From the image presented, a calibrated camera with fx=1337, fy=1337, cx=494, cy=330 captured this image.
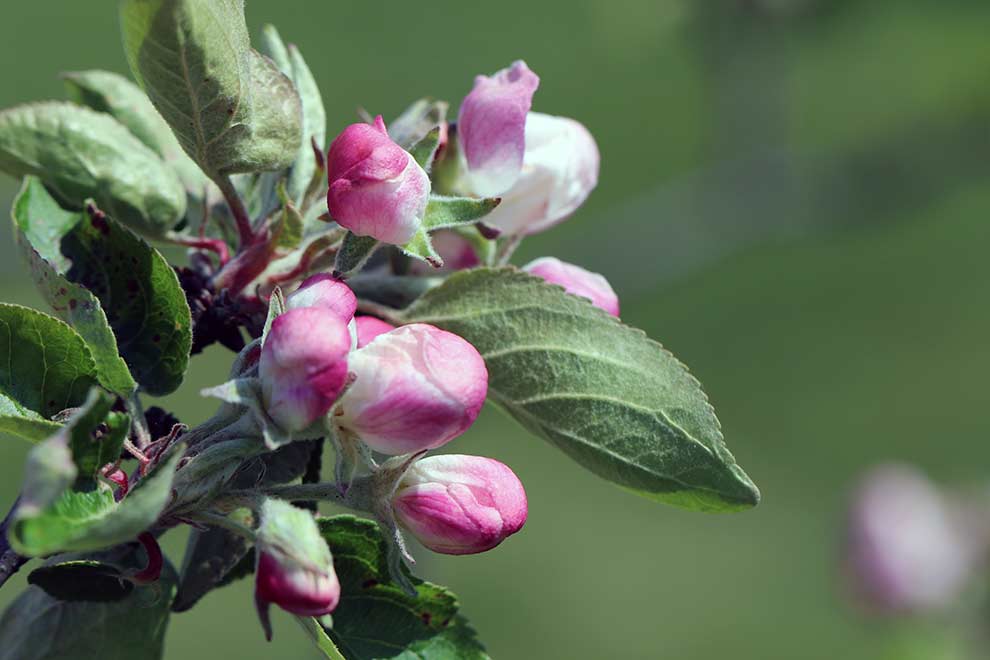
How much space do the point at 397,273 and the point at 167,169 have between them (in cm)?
12

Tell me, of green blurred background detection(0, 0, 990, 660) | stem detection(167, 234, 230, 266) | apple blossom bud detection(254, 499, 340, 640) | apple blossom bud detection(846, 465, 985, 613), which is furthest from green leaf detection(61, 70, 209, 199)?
apple blossom bud detection(846, 465, 985, 613)

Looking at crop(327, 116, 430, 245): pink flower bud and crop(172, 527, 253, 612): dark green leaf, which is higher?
crop(327, 116, 430, 245): pink flower bud

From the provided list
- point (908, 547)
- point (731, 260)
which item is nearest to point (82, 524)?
point (908, 547)

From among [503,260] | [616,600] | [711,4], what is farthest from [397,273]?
[616,600]

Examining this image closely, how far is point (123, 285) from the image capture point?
0.55 m

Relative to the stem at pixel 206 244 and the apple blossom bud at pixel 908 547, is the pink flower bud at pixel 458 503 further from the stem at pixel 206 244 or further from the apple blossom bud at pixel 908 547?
the apple blossom bud at pixel 908 547

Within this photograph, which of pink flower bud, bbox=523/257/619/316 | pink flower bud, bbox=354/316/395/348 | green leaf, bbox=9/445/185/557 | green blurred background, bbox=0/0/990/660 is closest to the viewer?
green leaf, bbox=9/445/185/557

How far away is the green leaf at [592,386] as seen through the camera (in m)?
0.52

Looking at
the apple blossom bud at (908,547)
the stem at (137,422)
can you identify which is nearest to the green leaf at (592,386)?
the stem at (137,422)

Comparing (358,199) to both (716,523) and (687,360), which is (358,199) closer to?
(716,523)

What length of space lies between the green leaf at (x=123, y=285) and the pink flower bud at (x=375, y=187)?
0.09 meters

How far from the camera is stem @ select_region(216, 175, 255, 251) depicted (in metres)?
0.55

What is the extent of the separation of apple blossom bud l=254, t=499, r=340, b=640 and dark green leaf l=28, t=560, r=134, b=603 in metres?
0.10

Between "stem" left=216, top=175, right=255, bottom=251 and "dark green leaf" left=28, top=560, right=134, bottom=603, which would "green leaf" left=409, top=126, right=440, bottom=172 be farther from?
"dark green leaf" left=28, top=560, right=134, bottom=603
